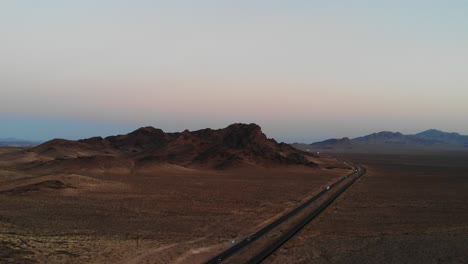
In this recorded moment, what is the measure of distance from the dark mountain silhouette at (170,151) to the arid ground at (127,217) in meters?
19.1

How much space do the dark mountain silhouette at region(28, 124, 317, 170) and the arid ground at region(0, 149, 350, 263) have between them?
62.5 ft

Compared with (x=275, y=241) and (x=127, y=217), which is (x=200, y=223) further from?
(x=275, y=241)

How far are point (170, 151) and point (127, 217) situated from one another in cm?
5481

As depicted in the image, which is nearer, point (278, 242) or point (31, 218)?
point (278, 242)

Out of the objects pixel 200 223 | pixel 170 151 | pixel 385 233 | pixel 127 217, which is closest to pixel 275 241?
pixel 385 233

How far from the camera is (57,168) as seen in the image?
190 ft

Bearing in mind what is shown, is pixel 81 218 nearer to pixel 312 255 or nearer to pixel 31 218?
pixel 31 218

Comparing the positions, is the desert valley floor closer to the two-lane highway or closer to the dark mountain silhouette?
the two-lane highway

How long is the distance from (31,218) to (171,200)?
A: 10125 mm

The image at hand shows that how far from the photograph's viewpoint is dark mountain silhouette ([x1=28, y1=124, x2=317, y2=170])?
62.2 meters

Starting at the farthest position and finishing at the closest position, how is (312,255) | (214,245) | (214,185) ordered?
(214,185) < (214,245) < (312,255)

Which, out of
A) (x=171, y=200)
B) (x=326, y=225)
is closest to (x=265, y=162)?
(x=171, y=200)

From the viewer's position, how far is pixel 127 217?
24297mm

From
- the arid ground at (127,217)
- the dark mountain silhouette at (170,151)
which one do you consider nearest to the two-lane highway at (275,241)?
the arid ground at (127,217)
